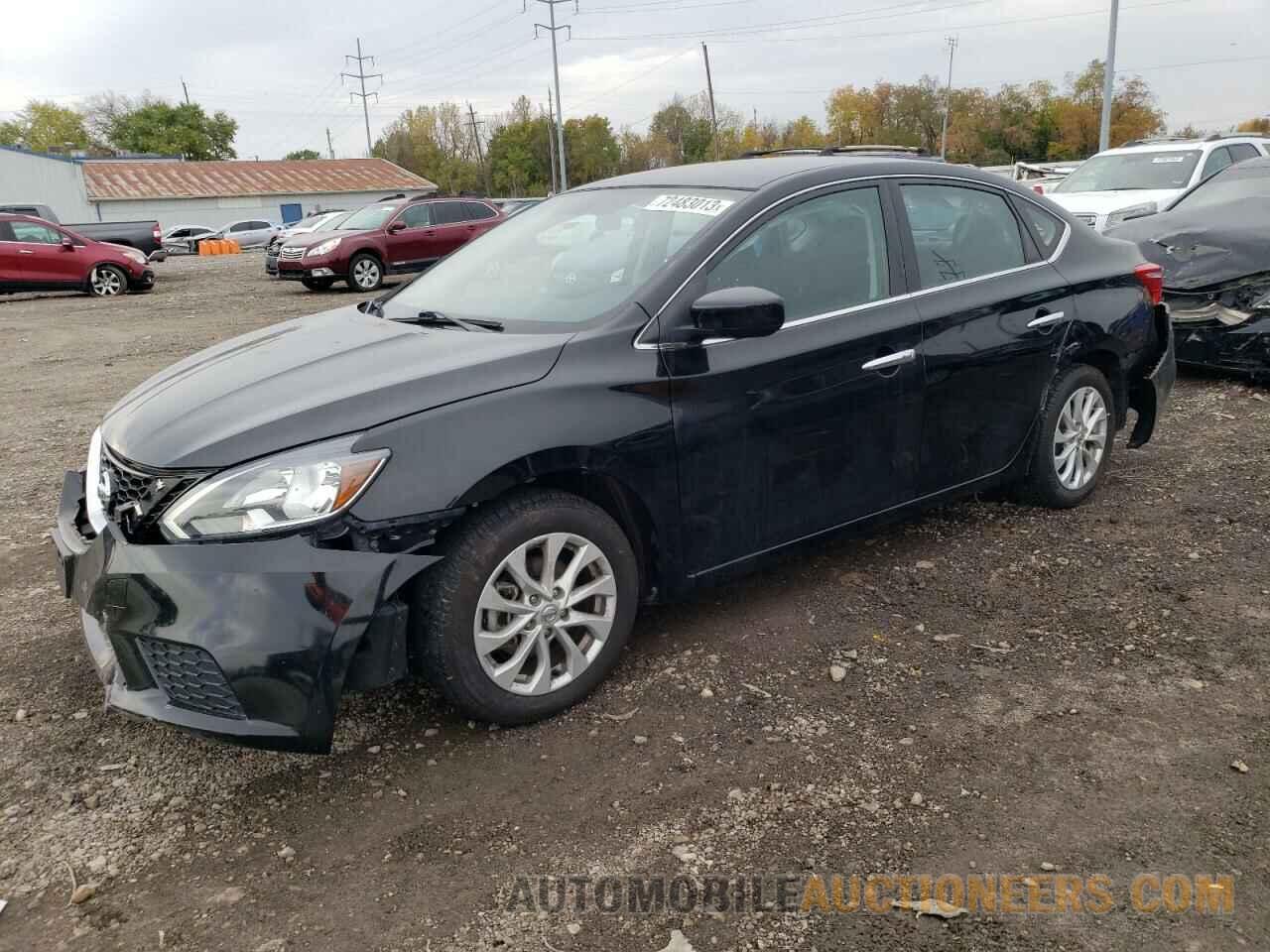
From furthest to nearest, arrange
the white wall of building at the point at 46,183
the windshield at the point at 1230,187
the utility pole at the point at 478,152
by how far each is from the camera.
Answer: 1. the utility pole at the point at 478,152
2. the white wall of building at the point at 46,183
3. the windshield at the point at 1230,187

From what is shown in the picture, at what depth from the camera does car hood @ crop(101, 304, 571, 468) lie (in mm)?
2789

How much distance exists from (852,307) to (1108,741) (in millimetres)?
1696

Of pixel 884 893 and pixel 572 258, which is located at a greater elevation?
pixel 572 258

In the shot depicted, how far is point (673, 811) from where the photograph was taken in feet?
9.00

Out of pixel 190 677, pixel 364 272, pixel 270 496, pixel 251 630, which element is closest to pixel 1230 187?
pixel 270 496

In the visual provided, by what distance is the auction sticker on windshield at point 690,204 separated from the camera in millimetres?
3598

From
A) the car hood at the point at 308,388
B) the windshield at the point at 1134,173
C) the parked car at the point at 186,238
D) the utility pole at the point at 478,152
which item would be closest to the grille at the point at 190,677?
the car hood at the point at 308,388

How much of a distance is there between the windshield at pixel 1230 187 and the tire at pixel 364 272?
12.9 m

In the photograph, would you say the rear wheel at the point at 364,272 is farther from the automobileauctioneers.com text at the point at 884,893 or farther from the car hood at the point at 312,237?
the automobileauctioneers.com text at the point at 884,893

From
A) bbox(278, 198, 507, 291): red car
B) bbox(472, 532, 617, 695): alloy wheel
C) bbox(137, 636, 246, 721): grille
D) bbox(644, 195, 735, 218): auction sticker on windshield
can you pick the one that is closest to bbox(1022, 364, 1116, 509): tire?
bbox(644, 195, 735, 218): auction sticker on windshield

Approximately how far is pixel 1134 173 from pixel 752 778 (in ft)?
41.5

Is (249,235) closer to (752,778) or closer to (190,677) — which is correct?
(190,677)

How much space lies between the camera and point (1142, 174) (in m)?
12.9

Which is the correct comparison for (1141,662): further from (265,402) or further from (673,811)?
(265,402)
